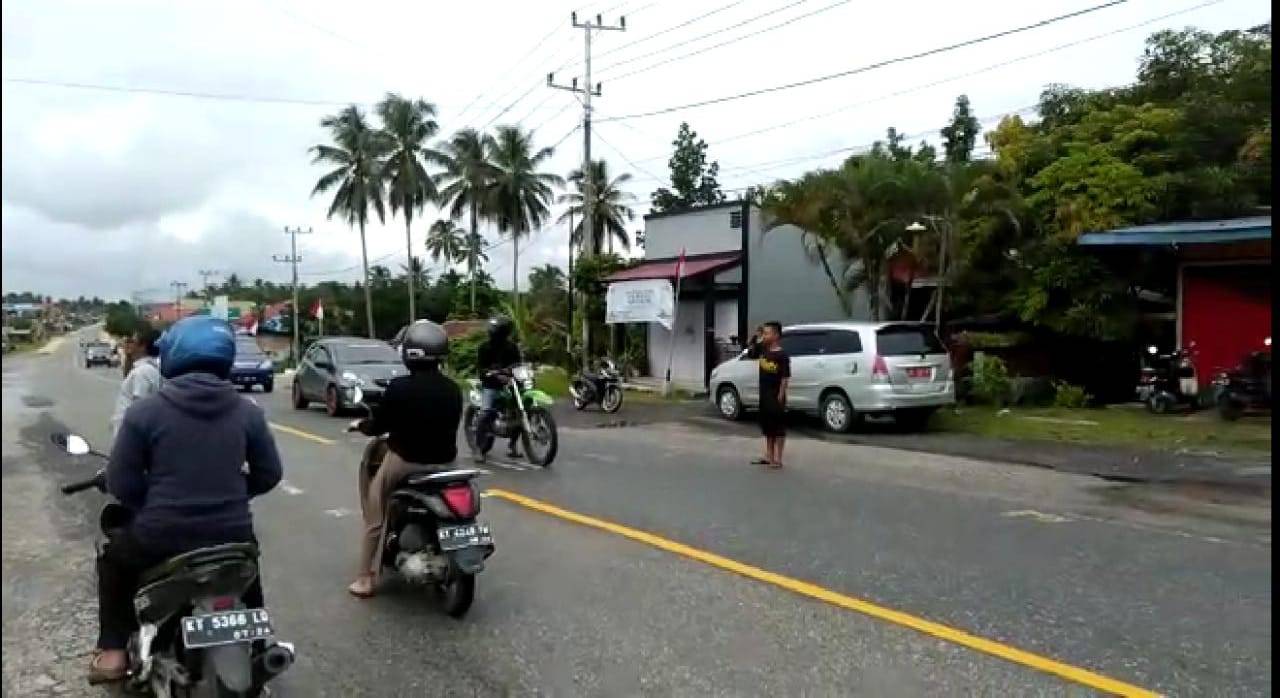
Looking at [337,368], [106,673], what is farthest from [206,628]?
[337,368]

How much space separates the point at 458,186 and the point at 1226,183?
4341 cm

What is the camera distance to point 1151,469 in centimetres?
1291

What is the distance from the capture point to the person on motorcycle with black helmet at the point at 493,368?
12.6 m

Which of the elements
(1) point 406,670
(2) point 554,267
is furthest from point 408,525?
(2) point 554,267

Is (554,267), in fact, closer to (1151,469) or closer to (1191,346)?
(1191,346)

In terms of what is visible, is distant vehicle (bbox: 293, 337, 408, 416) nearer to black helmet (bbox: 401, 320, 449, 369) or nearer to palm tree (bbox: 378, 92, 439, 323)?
black helmet (bbox: 401, 320, 449, 369)

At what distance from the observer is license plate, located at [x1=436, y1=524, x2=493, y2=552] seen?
5.91 meters

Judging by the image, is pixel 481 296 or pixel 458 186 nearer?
pixel 458 186

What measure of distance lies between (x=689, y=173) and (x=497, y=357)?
58858mm

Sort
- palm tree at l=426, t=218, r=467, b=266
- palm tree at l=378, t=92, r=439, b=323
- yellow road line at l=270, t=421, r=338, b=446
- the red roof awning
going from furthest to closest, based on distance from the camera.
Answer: palm tree at l=426, t=218, r=467, b=266
palm tree at l=378, t=92, r=439, b=323
the red roof awning
yellow road line at l=270, t=421, r=338, b=446

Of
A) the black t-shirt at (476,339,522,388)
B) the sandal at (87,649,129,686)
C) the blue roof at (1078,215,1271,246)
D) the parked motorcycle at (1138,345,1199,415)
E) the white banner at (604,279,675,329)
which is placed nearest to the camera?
the sandal at (87,649,129,686)

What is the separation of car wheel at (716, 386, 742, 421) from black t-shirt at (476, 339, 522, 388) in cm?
757

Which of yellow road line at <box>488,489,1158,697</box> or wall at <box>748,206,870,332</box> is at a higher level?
wall at <box>748,206,870,332</box>

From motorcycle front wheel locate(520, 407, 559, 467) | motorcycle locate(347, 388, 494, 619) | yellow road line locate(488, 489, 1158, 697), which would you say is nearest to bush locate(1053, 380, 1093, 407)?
motorcycle front wheel locate(520, 407, 559, 467)
